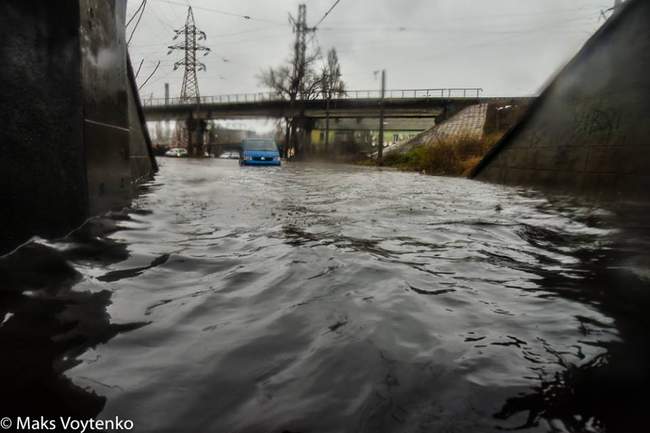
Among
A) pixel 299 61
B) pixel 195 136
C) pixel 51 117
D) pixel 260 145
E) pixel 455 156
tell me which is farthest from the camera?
pixel 195 136

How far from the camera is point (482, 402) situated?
151 cm

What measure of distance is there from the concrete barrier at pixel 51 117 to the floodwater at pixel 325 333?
0.26m

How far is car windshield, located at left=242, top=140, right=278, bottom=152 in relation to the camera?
22656 millimetres

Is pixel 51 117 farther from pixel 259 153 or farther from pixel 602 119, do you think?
pixel 259 153

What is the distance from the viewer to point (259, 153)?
22.4 m

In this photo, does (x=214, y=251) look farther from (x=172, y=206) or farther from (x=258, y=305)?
(x=172, y=206)

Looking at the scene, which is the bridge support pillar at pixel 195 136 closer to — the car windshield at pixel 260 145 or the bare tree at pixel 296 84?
the bare tree at pixel 296 84

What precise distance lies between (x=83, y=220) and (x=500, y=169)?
472 inches

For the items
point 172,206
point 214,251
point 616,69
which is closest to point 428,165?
point 616,69

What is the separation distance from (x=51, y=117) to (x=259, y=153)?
63.4 feet

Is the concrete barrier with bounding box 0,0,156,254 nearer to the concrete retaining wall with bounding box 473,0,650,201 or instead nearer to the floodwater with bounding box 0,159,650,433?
the floodwater with bounding box 0,159,650,433

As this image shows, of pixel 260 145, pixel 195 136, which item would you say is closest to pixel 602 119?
pixel 260 145

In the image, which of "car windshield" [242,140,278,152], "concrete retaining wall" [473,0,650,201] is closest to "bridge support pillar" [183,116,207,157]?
"car windshield" [242,140,278,152]

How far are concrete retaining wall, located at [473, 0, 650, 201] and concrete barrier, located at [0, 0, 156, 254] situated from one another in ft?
24.4
